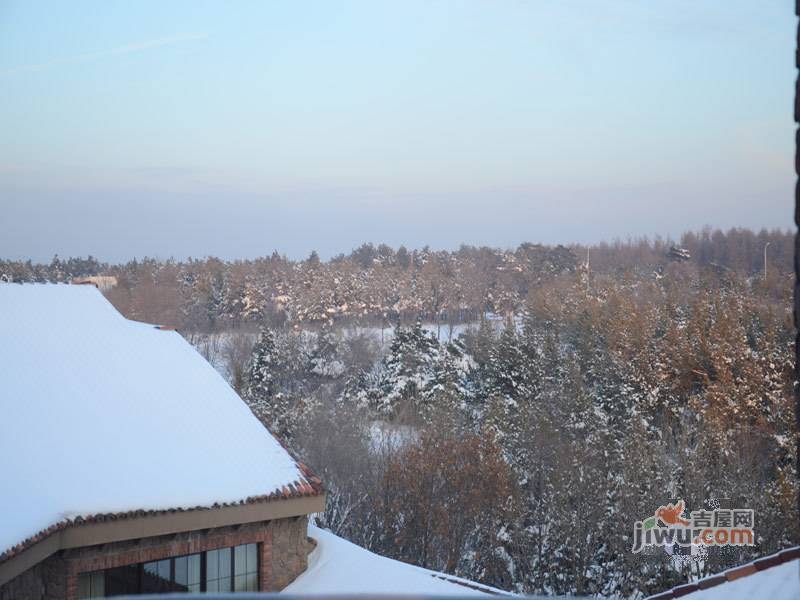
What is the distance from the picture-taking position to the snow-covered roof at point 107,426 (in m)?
7.68

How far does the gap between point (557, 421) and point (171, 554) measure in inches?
774

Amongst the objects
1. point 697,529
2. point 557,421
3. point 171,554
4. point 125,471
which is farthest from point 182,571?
point 557,421

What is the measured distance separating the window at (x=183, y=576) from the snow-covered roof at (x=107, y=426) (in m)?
0.73

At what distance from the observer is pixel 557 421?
86.4 ft

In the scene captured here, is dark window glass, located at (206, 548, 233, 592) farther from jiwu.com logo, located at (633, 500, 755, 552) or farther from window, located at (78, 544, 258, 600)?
jiwu.com logo, located at (633, 500, 755, 552)

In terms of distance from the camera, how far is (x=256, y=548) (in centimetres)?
920

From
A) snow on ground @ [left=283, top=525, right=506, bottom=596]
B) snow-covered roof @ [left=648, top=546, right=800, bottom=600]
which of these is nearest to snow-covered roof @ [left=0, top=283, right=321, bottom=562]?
snow on ground @ [left=283, top=525, right=506, bottom=596]

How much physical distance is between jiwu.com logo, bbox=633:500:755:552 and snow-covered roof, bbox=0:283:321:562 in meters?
12.9

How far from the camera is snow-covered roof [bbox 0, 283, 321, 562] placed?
7.68 m

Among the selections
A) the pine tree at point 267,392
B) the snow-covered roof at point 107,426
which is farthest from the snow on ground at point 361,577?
the pine tree at point 267,392

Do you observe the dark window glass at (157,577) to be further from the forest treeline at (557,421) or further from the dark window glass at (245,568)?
the forest treeline at (557,421)

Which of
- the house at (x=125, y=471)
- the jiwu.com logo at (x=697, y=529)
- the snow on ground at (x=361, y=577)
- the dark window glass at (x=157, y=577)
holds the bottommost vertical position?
the jiwu.com logo at (x=697, y=529)

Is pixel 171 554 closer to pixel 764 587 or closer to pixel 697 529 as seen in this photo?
pixel 764 587

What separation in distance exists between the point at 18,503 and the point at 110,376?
276 centimetres
